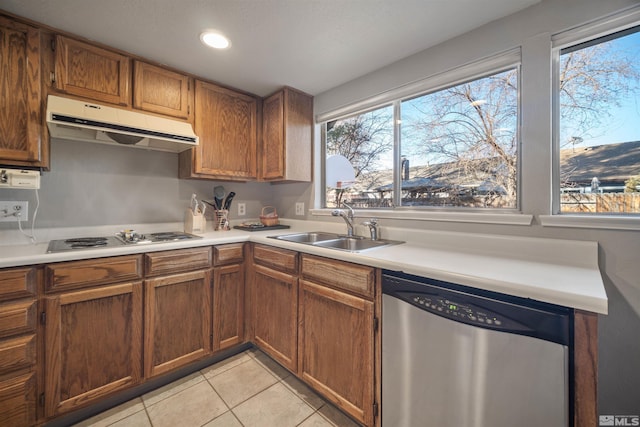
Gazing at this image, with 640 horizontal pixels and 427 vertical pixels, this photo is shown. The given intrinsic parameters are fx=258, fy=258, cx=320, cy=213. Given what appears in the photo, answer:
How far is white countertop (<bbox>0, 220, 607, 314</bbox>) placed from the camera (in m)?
0.83

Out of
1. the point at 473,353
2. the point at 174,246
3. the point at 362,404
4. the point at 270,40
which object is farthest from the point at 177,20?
the point at 362,404

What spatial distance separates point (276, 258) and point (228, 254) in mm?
410

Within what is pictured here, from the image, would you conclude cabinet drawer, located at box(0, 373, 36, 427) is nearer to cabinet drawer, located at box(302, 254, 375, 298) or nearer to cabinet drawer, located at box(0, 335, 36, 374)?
cabinet drawer, located at box(0, 335, 36, 374)

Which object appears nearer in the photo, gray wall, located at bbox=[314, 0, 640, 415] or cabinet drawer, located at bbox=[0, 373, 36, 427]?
gray wall, located at bbox=[314, 0, 640, 415]

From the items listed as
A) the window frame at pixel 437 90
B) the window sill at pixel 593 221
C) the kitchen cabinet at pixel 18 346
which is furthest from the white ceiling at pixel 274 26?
the kitchen cabinet at pixel 18 346

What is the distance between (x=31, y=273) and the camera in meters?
1.25

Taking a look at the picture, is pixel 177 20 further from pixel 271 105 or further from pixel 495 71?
pixel 495 71

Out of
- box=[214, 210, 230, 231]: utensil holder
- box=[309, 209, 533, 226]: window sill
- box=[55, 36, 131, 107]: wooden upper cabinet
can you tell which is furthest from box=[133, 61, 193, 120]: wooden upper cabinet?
box=[309, 209, 533, 226]: window sill

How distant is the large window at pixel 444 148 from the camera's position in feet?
4.89

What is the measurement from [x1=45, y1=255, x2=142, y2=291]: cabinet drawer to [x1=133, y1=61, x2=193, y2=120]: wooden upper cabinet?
109cm

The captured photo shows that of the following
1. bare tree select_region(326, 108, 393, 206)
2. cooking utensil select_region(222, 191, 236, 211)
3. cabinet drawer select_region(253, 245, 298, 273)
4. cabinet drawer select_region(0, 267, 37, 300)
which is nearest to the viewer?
cabinet drawer select_region(0, 267, 37, 300)

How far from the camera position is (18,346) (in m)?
1.22

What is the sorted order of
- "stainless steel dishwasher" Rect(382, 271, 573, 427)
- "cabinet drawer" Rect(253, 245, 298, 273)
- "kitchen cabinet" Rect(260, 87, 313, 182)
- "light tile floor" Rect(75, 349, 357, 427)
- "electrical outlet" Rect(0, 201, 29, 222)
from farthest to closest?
"kitchen cabinet" Rect(260, 87, 313, 182), "cabinet drawer" Rect(253, 245, 298, 273), "electrical outlet" Rect(0, 201, 29, 222), "light tile floor" Rect(75, 349, 357, 427), "stainless steel dishwasher" Rect(382, 271, 573, 427)

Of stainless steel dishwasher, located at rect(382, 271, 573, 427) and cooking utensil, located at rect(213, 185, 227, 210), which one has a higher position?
cooking utensil, located at rect(213, 185, 227, 210)
